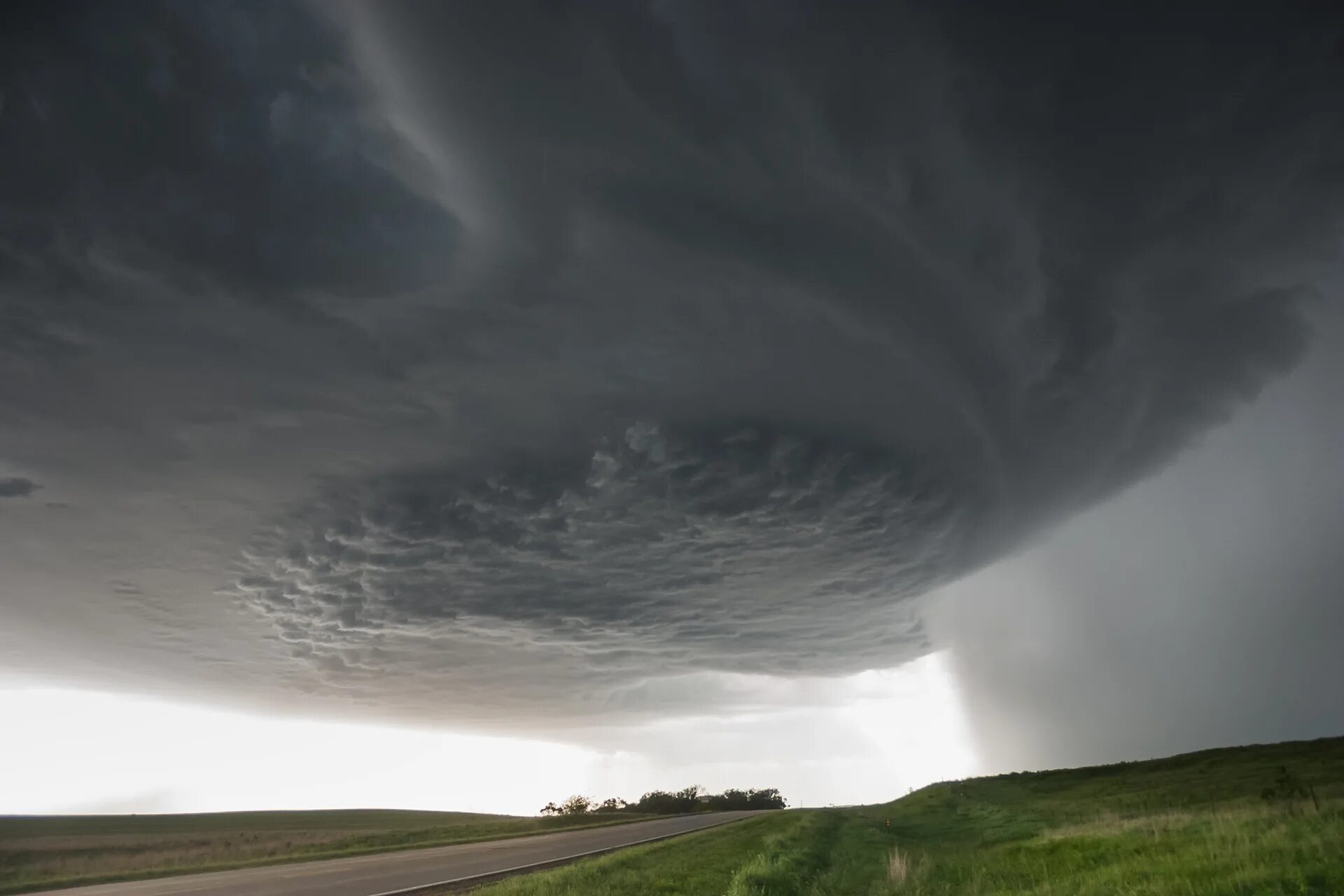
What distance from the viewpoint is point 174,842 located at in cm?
6562

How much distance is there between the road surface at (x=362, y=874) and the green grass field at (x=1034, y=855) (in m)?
3.87

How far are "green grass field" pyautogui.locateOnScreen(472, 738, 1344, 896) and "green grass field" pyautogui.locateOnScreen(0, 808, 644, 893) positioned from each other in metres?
20.0

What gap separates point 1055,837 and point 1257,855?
A: 13.8 meters

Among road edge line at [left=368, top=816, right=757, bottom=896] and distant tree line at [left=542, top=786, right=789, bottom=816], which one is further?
distant tree line at [left=542, top=786, right=789, bottom=816]

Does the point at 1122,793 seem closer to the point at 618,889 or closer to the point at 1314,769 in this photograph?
the point at 1314,769

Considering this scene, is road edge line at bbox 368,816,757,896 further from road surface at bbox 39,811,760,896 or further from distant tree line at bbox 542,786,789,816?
distant tree line at bbox 542,786,789,816

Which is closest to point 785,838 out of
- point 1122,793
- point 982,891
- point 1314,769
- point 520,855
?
point 520,855

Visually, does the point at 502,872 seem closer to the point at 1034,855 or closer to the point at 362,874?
the point at 362,874

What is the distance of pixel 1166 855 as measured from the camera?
668 inches

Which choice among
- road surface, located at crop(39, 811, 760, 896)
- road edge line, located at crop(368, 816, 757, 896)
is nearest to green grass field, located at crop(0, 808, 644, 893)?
road surface, located at crop(39, 811, 760, 896)

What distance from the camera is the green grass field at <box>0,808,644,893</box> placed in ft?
119

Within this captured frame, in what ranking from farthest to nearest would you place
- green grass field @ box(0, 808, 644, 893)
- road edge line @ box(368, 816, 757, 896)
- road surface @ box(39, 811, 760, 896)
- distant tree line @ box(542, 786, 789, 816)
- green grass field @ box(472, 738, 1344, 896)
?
distant tree line @ box(542, 786, 789, 816) < green grass field @ box(0, 808, 644, 893) < road surface @ box(39, 811, 760, 896) < road edge line @ box(368, 816, 757, 896) < green grass field @ box(472, 738, 1344, 896)

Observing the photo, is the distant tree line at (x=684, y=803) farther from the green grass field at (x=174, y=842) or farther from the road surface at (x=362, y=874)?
the road surface at (x=362, y=874)

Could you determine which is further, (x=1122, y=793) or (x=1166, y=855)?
(x=1122, y=793)
